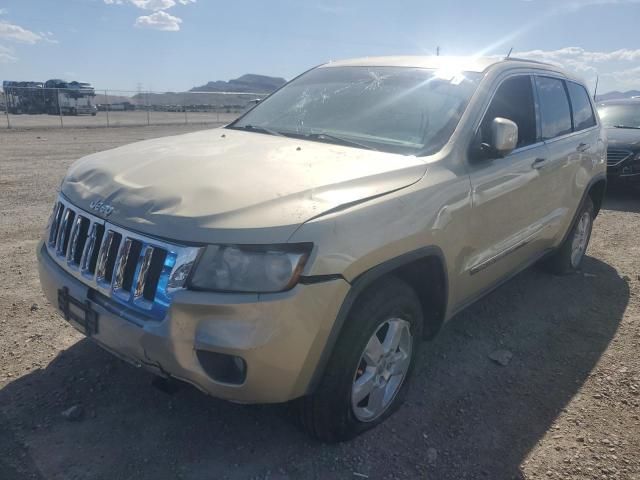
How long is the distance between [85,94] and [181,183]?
32.0 metres

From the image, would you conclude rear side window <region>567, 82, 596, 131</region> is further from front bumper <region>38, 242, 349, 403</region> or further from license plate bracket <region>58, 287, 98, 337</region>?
license plate bracket <region>58, 287, 98, 337</region>

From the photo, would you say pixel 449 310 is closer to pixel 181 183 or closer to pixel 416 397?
pixel 416 397

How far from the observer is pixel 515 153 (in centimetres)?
363

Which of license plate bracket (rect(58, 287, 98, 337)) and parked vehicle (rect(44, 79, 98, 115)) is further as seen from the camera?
parked vehicle (rect(44, 79, 98, 115))

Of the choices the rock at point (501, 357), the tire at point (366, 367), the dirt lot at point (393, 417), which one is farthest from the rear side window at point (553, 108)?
the tire at point (366, 367)

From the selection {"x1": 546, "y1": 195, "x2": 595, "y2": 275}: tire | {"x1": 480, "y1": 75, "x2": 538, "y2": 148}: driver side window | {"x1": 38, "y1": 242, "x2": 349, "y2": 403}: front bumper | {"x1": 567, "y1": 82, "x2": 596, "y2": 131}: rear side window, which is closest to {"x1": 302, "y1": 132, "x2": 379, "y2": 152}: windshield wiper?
{"x1": 480, "y1": 75, "x2": 538, "y2": 148}: driver side window

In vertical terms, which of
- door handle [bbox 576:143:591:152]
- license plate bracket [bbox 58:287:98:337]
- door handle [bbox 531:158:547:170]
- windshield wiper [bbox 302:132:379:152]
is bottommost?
license plate bracket [bbox 58:287:98:337]

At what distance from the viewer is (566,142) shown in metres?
4.47

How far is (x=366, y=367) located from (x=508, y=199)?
5.12ft

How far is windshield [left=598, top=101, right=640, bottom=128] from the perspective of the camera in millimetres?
9906

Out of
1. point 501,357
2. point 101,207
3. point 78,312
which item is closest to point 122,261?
point 101,207

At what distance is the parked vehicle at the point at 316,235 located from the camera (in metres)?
2.14

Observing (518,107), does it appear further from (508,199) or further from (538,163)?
(508,199)

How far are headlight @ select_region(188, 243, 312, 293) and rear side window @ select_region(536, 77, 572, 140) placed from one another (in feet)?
9.44
